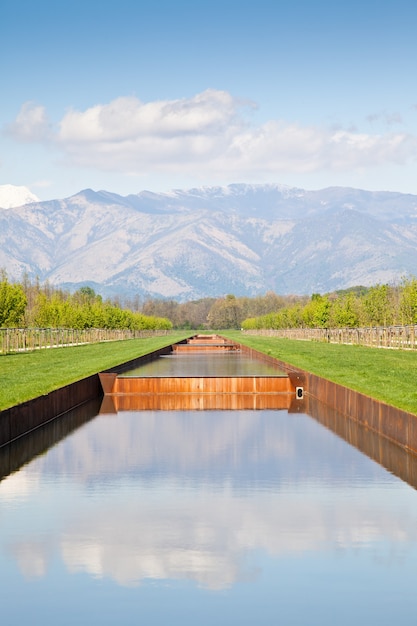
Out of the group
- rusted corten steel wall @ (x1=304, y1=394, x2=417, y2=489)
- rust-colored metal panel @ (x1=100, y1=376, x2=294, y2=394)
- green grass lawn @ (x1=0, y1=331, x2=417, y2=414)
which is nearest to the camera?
rusted corten steel wall @ (x1=304, y1=394, x2=417, y2=489)

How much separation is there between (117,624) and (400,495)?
677 cm

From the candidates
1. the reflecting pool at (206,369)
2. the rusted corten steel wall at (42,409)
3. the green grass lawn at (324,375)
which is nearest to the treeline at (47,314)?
the reflecting pool at (206,369)

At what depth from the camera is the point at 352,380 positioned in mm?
28125

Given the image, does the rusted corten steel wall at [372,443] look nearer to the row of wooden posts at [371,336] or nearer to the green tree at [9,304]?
the row of wooden posts at [371,336]

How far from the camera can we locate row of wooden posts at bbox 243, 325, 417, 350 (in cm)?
5431

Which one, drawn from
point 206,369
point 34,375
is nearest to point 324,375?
point 34,375

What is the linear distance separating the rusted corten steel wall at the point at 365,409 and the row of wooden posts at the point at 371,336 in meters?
19.7

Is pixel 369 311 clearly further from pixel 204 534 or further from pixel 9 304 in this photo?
pixel 204 534

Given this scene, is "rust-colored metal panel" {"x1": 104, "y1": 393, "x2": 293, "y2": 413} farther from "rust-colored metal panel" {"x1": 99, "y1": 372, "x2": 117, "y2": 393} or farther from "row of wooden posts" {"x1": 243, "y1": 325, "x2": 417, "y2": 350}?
"row of wooden posts" {"x1": 243, "y1": 325, "x2": 417, "y2": 350}

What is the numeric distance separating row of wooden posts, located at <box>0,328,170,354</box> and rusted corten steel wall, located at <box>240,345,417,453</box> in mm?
22227

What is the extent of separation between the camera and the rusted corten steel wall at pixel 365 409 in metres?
18.2

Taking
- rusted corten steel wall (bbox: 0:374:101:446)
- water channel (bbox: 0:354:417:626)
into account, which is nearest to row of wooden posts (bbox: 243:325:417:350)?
rusted corten steel wall (bbox: 0:374:101:446)

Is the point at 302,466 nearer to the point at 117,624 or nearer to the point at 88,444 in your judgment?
the point at 88,444

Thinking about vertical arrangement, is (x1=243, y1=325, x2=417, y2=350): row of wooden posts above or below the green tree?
below
